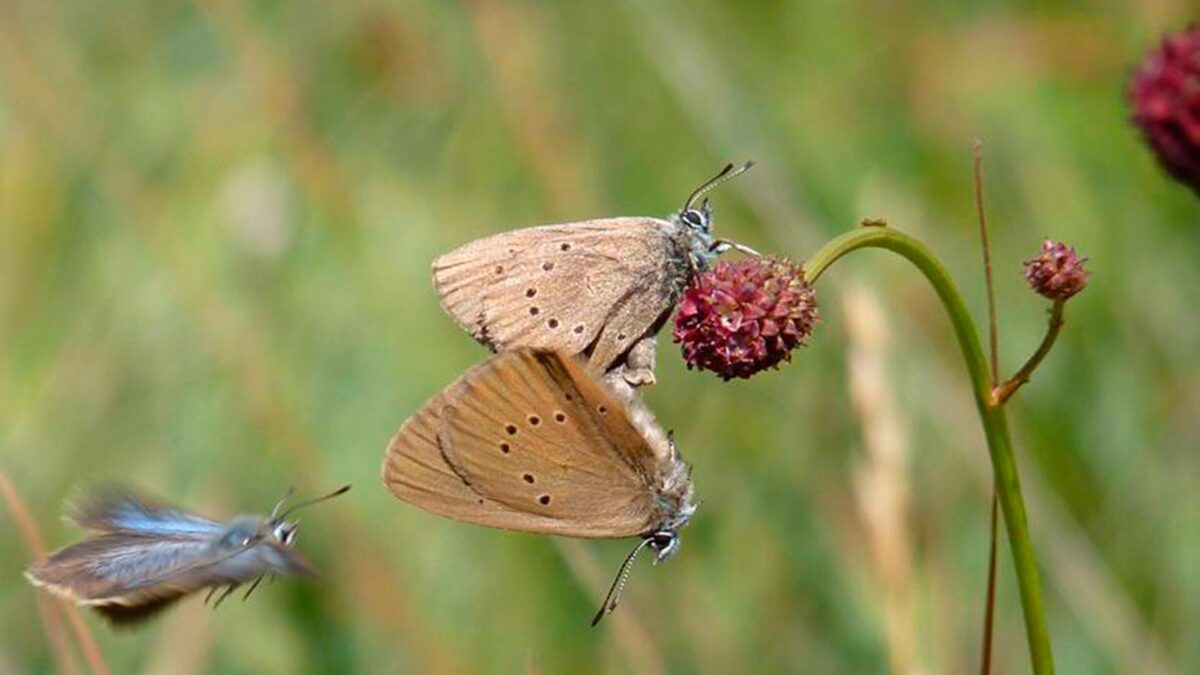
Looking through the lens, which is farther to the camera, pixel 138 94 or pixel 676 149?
pixel 138 94

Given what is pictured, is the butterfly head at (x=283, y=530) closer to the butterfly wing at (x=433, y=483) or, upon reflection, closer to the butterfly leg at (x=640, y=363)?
the butterfly wing at (x=433, y=483)

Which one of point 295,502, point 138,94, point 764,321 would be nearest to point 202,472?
point 295,502

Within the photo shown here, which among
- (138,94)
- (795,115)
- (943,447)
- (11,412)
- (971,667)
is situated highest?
(138,94)

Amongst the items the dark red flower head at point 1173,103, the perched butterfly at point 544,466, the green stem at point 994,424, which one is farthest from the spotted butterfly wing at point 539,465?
the dark red flower head at point 1173,103

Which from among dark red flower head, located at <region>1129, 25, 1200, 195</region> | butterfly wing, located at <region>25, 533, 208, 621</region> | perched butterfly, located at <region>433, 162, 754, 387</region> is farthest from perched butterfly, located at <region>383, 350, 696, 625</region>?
dark red flower head, located at <region>1129, 25, 1200, 195</region>

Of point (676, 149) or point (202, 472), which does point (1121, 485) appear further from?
point (202, 472)

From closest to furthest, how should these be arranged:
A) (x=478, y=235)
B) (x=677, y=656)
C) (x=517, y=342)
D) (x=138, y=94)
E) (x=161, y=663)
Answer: (x=517, y=342) < (x=161, y=663) < (x=677, y=656) < (x=478, y=235) < (x=138, y=94)
